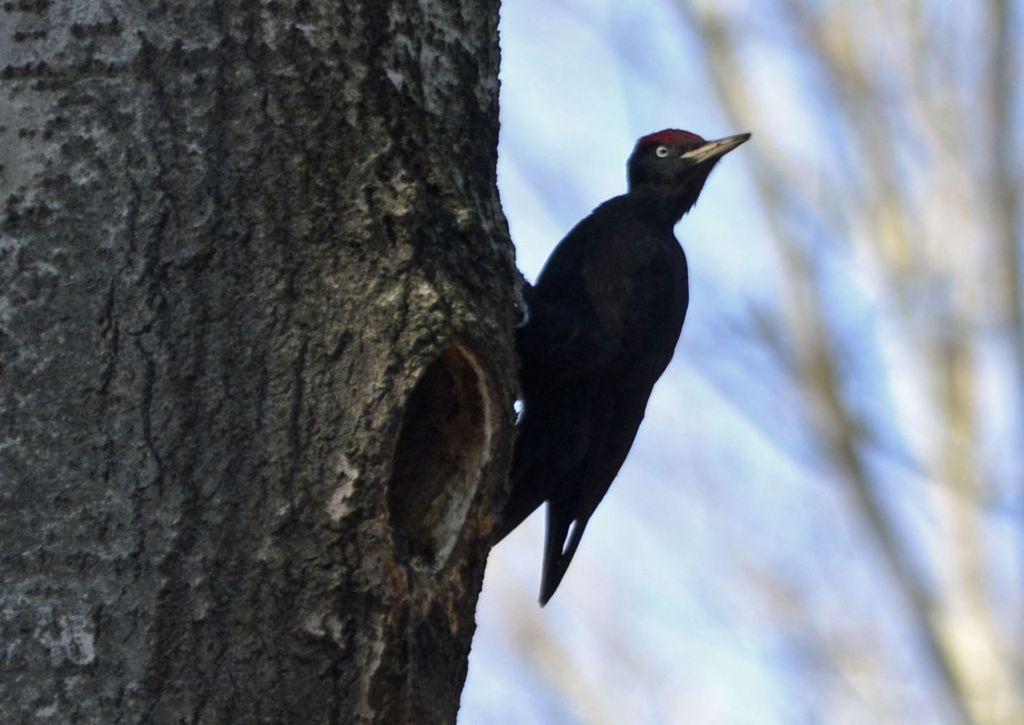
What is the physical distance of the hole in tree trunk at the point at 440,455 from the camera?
1989 mm

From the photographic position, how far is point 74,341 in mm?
1725

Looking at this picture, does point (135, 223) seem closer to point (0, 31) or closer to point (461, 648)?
point (0, 31)

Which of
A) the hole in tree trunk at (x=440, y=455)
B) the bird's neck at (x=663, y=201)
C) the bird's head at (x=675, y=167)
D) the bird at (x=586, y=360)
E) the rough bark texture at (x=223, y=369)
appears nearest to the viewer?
the rough bark texture at (x=223, y=369)

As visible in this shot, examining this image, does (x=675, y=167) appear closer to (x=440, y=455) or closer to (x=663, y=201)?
(x=663, y=201)

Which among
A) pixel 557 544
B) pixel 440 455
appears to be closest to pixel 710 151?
pixel 557 544

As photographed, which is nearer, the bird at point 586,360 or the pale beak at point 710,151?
the bird at point 586,360

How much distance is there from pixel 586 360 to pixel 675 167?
2.95ft

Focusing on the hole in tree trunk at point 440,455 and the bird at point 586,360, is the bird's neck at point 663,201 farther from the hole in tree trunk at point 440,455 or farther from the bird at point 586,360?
the hole in tree trunk at point 440,455

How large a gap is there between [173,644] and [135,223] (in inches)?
20.0

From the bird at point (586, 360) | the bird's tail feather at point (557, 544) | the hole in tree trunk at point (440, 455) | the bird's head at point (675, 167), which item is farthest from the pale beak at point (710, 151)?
the hole in tree trunk at point (440, 455)

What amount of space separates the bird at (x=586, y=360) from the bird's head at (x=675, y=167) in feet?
0.87

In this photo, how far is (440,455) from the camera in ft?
6.83

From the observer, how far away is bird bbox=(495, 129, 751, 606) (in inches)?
133

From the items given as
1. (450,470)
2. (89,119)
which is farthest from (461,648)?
(89,119)
